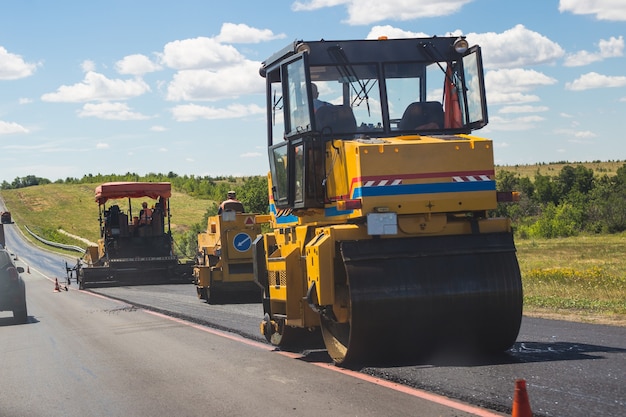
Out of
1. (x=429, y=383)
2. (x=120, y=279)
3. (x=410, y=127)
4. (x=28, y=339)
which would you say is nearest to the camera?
(x=429, y=383)

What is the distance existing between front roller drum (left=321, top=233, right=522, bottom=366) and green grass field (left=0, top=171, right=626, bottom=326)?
4.25 m

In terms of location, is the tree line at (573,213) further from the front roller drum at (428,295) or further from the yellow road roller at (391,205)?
the front roller drum at (428,295)

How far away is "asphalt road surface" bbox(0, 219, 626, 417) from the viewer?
7.46 m

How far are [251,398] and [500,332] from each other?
265 centimetres

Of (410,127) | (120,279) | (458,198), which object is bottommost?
(120,279)

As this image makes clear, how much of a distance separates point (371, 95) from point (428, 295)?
8.27 feet

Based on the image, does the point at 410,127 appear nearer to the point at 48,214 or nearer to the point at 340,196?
the point at 340,196

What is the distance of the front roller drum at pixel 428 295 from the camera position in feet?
29.2

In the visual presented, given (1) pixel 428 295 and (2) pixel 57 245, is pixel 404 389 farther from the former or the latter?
(2) pixel 57 245

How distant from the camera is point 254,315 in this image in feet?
54.9

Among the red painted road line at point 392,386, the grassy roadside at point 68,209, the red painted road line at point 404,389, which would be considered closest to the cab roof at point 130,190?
the red painted road line at point 392,386

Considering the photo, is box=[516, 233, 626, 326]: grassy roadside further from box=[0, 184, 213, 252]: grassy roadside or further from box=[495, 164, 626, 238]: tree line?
box=[0, 184, 213, 252]: grassy roadside

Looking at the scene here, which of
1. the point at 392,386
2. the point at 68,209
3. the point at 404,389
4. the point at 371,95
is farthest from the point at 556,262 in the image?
the point at 68,209

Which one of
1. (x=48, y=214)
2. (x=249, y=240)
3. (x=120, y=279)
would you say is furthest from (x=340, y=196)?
(x=48, y=214)
